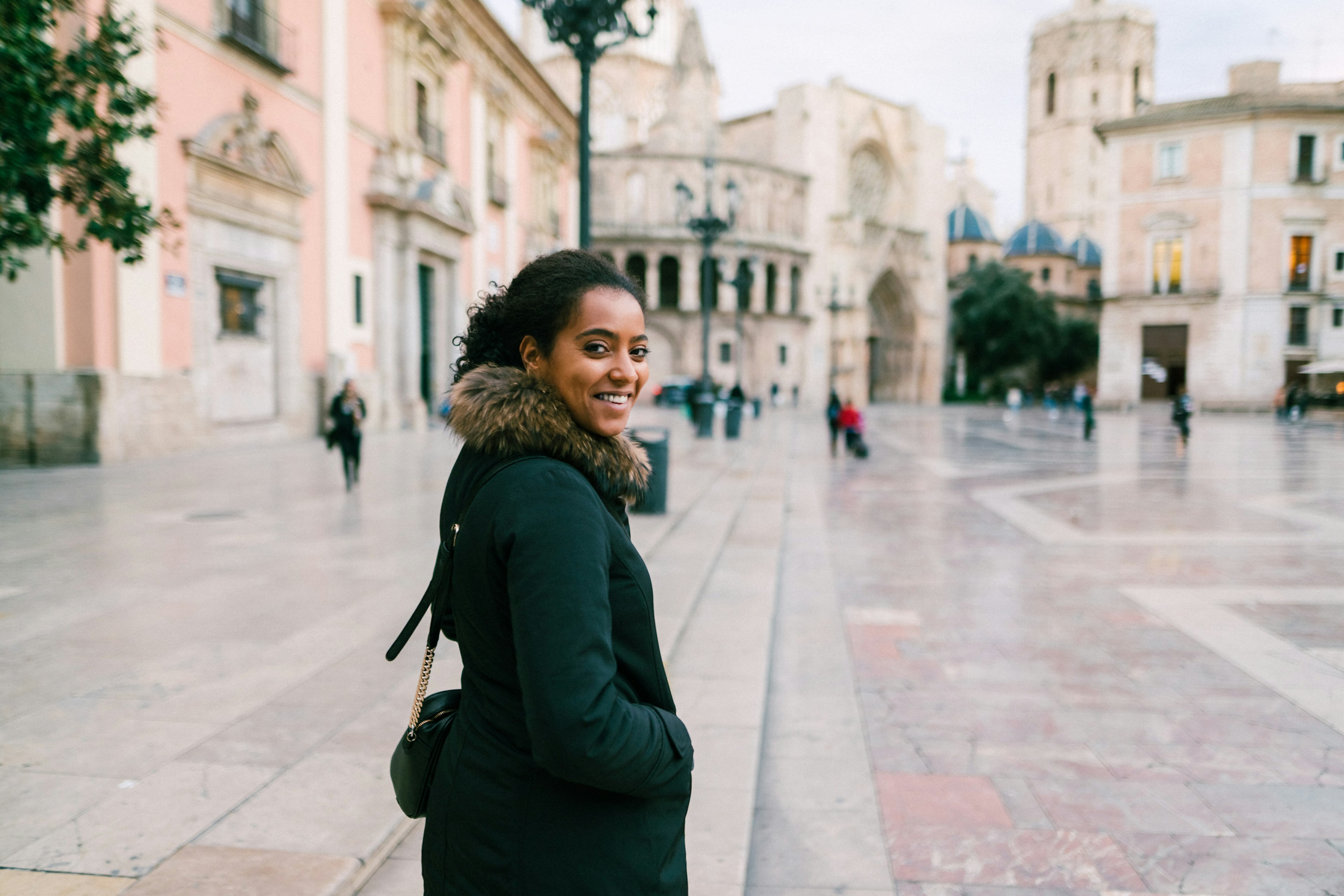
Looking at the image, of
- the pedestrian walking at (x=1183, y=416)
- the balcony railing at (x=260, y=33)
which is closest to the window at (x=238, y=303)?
the balcony railing at (x=260, y=33)

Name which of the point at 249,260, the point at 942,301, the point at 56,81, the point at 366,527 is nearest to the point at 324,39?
the point at 249,260

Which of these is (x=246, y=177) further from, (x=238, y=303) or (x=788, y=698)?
(x=788, y=698)

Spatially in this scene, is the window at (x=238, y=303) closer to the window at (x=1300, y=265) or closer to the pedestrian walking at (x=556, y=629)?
the pedestrian walking at (x=556, y=629)

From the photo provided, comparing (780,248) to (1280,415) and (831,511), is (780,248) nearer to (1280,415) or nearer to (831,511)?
(1280,415)

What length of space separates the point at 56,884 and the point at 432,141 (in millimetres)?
22302

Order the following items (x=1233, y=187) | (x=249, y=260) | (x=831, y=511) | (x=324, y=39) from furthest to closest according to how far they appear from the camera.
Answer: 1. (x=1233, y=187)
2. (x=324, y=39)
3. (x=249, y=260)
4. (x=831, y=511)

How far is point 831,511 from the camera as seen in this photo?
35.5 ft

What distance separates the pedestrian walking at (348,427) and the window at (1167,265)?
42191mm

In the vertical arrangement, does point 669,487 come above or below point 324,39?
below

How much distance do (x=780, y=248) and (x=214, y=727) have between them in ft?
173

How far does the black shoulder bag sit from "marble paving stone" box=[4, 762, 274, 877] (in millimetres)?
1503

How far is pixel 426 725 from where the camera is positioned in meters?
1.55

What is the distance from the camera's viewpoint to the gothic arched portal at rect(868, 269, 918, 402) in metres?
62.0

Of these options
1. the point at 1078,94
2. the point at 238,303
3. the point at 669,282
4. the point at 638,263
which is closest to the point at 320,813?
the point at 238,303
